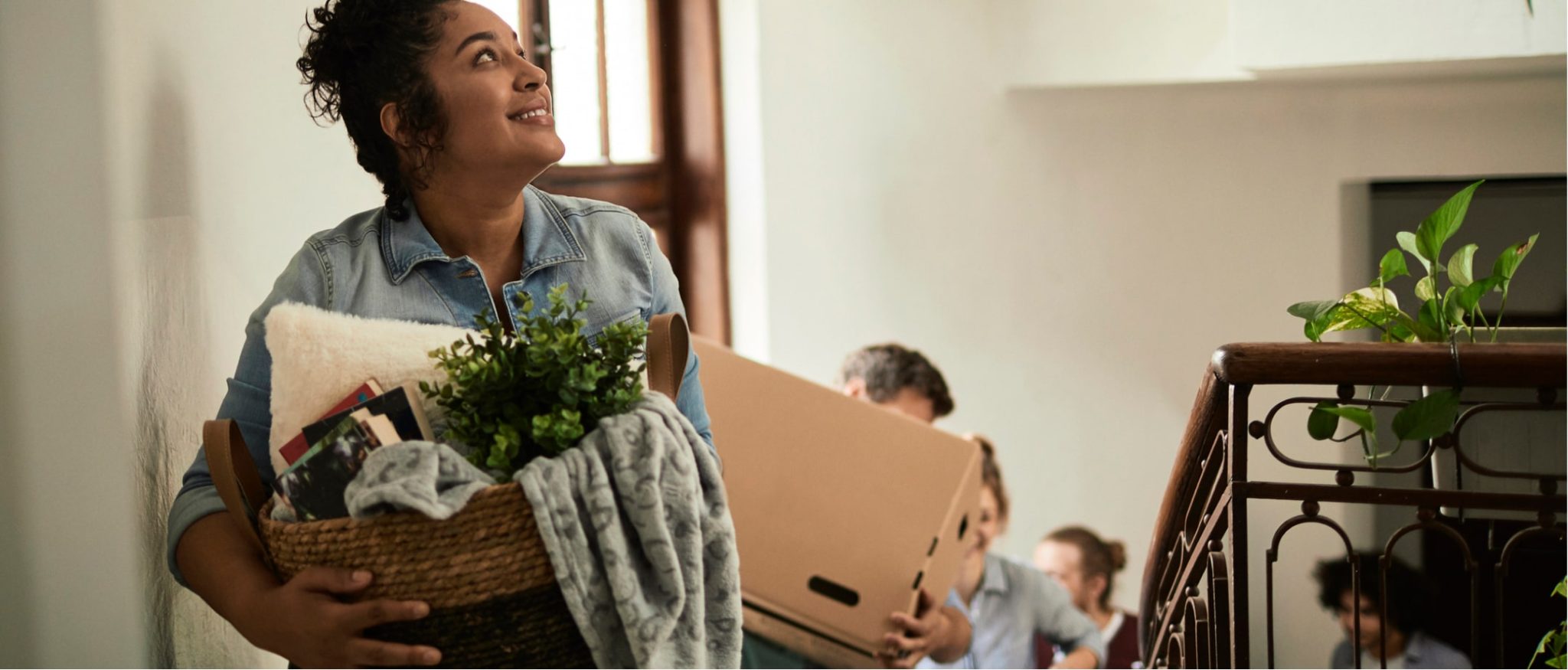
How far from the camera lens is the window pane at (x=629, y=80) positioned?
3.66 metres

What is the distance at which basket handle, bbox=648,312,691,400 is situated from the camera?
1.29 meters

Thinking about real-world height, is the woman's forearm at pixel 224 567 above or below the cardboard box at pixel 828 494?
above

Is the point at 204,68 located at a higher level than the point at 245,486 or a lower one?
higher

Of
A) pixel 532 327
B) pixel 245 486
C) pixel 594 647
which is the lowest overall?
pixel 594 647

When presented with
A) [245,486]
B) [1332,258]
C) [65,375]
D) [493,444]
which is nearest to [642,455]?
[493,444]

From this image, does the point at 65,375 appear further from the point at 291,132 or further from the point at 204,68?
the point at 291,132

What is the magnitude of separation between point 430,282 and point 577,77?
220 cm

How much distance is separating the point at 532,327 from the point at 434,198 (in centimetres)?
27

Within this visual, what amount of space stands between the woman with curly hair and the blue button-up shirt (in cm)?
194

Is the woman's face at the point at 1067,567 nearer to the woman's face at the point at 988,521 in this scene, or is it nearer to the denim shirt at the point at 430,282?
the woman's face at the point at 988,521

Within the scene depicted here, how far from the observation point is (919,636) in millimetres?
2322

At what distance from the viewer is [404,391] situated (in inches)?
46.5

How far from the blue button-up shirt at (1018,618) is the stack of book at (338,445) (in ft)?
7.24

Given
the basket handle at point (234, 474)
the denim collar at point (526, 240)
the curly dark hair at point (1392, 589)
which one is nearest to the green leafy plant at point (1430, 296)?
the denim collar at point (526, 240)
